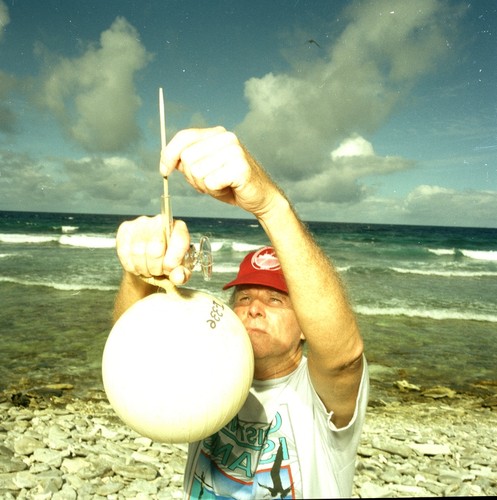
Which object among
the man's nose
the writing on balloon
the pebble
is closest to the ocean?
the writing on balloon

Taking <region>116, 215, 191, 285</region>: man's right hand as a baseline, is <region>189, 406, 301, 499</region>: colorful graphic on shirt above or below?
below

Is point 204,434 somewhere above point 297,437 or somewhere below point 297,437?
above

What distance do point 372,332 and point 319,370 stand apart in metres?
9.62

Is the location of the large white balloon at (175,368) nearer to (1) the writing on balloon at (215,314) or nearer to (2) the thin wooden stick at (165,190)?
(1) the writing on balloon at (215,314)

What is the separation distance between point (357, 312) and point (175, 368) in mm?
12273

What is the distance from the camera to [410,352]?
9555mm

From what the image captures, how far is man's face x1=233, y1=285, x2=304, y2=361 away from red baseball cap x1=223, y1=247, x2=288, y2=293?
0.05 meters

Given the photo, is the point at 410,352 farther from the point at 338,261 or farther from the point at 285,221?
the point at 338,261

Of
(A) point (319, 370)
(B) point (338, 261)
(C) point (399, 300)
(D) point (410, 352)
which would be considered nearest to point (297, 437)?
(A) point (319, 370)

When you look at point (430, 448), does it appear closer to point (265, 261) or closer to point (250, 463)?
point (265, 261)

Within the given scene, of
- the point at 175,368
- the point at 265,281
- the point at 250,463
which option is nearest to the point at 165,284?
the point at 175,368

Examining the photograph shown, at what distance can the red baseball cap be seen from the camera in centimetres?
252

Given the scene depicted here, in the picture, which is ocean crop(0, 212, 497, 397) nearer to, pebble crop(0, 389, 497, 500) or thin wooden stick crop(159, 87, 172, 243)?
thin wooden stick crop(159, 87, 172, 243)

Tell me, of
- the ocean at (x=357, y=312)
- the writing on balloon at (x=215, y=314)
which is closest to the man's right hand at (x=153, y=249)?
the writing on balloon at (x=215, y=314)
